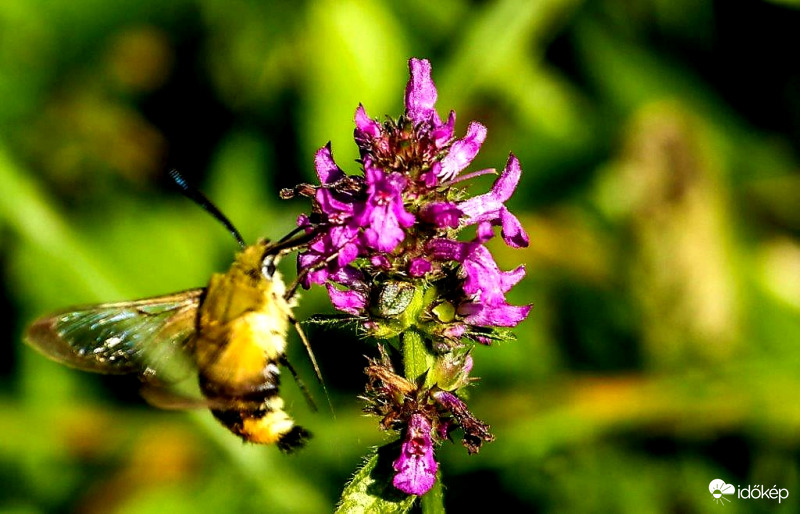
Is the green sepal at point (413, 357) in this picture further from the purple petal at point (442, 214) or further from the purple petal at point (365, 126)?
the purple petal at point (365, 126)

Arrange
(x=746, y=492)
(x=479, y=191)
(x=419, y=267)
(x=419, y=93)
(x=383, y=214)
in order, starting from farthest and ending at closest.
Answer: (x=479, y=191) → (x=746, y=492) → (x=419, y=93) → (x=419, y=267) → (x=383, y=214)

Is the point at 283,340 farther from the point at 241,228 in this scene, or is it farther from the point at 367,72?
the point at 367,72

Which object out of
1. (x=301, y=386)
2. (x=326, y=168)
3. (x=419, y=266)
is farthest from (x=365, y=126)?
(x=301, y=386)

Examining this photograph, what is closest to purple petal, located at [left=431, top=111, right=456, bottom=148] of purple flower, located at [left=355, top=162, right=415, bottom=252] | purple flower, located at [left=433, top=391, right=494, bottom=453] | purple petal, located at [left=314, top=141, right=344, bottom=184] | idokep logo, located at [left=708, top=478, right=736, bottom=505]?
purple flower, located at [left=355, top=162, right=415, bottom=252]

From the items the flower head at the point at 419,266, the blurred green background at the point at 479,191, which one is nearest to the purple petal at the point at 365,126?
the flower head at the point at 419,266

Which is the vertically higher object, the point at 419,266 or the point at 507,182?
the point at 507,182

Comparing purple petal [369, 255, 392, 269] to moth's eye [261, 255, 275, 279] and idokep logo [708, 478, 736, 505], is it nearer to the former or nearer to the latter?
moth's eye [261, 255, 275, 279]

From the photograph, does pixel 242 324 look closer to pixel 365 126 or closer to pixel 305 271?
pixel 305 271
